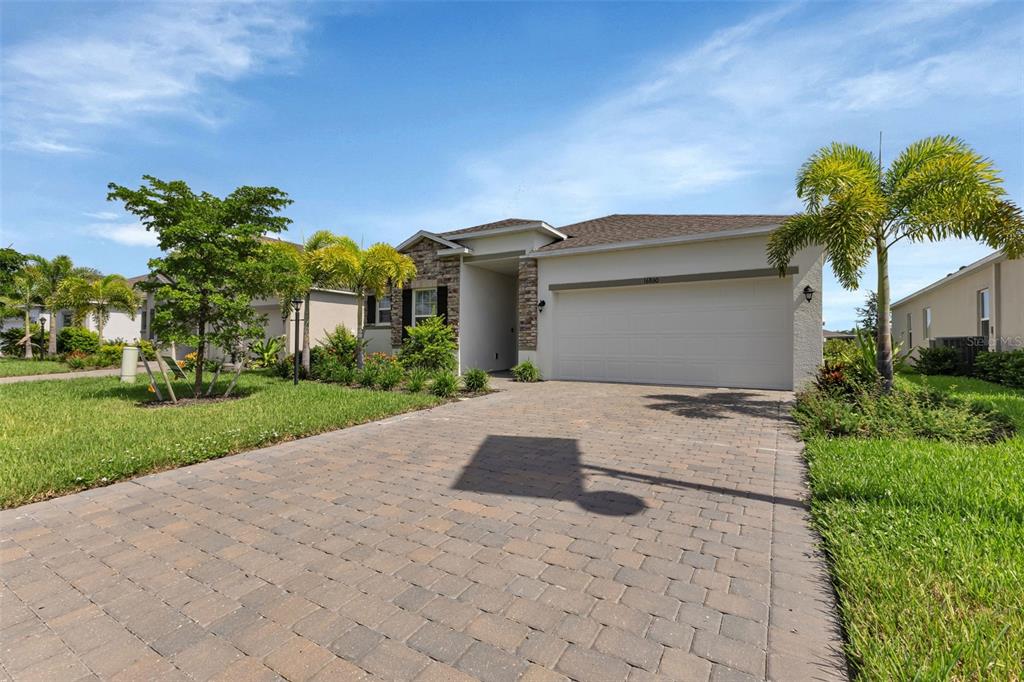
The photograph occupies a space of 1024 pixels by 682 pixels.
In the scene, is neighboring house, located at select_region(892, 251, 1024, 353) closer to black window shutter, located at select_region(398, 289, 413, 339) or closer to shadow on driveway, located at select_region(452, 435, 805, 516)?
shadow on driveway, located at select_region(452, 435, 805, 516)

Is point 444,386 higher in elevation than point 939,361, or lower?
lower

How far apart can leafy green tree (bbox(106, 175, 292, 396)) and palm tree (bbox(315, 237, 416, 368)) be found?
7.58ft

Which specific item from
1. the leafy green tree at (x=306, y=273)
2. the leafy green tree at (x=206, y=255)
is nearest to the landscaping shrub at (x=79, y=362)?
the leafy green tree at (x=306, y=273)

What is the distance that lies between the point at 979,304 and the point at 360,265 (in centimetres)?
1947

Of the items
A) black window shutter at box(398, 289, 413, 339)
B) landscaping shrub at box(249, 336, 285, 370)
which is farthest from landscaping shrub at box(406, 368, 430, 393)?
landscaping shrub at box(249, 336, 285, 370)

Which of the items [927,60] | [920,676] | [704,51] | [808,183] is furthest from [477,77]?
[920,676]

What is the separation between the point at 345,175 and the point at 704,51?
8.70m

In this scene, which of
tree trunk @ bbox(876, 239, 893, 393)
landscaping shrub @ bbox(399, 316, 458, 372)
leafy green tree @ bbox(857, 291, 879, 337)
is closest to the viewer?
tree trunk @ bbox(876, 239, 893, 393)

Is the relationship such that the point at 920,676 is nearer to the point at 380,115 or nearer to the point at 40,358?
the point at 380,115

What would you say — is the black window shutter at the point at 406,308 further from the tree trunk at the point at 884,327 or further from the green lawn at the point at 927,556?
the green lawn at the point at 927,556

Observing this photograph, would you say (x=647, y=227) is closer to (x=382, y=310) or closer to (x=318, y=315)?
(x=382, y=310)

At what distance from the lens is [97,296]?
2186cm

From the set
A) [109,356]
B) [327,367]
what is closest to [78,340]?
[109,356]

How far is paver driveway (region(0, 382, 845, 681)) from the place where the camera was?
2.04 m
